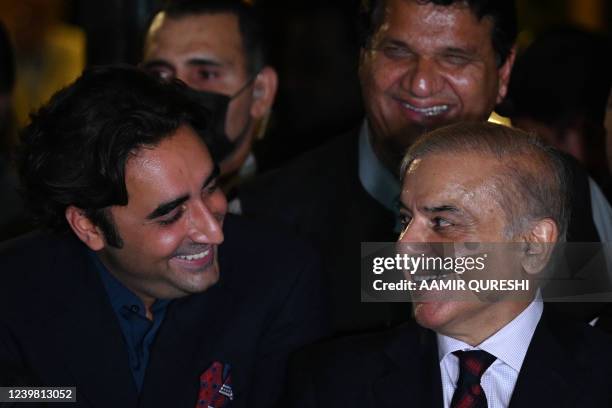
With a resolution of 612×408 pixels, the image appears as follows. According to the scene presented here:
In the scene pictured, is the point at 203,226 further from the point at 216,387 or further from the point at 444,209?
the point at 444,209

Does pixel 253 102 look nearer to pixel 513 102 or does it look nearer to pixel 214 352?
pixel 513 102

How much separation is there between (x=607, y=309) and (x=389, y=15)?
90cm

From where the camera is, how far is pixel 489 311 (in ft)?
7.90

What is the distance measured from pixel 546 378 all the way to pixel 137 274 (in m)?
0.97

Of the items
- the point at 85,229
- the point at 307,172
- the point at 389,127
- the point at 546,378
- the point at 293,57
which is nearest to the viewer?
the point at 546,378

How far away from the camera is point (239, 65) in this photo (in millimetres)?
3725

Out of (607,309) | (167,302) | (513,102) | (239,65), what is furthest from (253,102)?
(607,309)

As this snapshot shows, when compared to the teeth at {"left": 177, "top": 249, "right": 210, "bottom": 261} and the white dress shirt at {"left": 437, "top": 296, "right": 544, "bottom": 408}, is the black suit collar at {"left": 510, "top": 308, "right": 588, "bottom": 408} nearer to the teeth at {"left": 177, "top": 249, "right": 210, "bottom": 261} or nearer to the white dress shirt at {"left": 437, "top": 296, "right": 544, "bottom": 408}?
the white dress shirt at {"left": 437, "top": 296, "right": 544, "bottom": 408}

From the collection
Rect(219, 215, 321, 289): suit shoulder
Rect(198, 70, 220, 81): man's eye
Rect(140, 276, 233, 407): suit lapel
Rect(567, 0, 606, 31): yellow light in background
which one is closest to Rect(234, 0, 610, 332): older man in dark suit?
Rect(219, 215, 321, 289): suit shoulder

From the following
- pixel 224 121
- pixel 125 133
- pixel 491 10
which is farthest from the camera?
pixel 224 121

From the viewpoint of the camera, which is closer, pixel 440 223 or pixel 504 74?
pixel 440 223

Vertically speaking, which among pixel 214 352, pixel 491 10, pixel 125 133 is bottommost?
pixel 214 352

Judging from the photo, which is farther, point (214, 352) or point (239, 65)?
point (239, 65)

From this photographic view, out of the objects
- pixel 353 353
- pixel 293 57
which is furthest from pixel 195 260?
pixel 293 57
